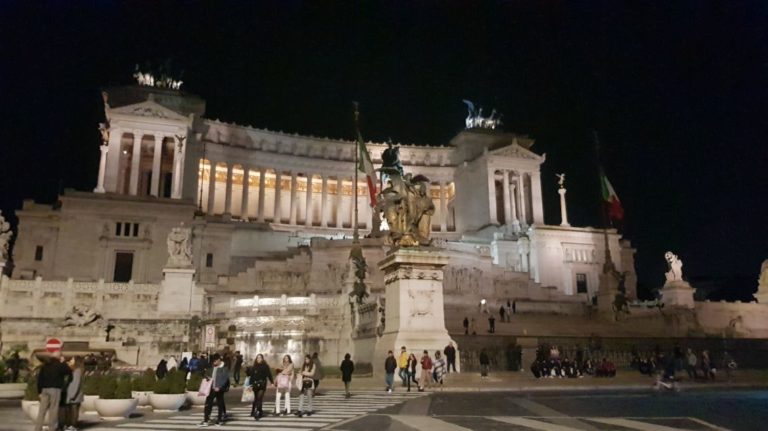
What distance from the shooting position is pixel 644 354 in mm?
30078

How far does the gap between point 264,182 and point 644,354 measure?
62412mm

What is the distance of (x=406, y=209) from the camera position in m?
21.1

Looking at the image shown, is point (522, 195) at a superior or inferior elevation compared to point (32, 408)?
superior

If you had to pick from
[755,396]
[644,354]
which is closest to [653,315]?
[644,354]

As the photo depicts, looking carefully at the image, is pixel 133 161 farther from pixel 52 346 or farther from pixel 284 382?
pixel 52 346

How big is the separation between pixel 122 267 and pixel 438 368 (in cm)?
4404

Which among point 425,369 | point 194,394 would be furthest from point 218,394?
point 425,369

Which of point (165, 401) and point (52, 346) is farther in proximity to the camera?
point (165, 401)

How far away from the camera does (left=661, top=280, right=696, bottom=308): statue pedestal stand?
48.2m

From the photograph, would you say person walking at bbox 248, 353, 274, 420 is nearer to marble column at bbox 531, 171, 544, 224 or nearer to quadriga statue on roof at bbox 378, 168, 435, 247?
quadriga statue on roof at bbox 378, 168, 435, 247

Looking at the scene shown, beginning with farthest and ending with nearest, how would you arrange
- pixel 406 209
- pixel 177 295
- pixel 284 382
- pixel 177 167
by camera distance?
pixel 177 167, pixel 177 295, pixel 406 209, pixel 284 382

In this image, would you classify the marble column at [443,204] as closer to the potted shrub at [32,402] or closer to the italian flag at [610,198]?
the italian flag at [610,198]

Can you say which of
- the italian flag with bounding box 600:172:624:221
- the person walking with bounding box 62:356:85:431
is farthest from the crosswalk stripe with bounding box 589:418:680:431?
the italian flag with bounding box 600:172:624:221

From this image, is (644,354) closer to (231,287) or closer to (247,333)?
(247,333)
